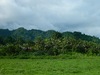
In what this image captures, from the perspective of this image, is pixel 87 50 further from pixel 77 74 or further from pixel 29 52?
pixel 77 74

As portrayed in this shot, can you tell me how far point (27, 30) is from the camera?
13750 centimetres

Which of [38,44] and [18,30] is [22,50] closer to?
[38,44]

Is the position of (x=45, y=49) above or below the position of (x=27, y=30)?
below

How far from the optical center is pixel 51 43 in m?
56.2

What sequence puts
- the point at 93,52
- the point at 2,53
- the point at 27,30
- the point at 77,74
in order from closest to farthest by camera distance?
the point at 77,74 → the point at 2,53 → the point at 93,52 → the point at 27,30

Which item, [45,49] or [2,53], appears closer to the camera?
[2,53]

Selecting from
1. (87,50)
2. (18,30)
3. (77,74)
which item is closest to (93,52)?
(87,50)

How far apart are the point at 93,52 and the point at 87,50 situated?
1.51 m

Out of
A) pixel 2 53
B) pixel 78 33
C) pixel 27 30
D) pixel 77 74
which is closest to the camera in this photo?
pixel 77 74

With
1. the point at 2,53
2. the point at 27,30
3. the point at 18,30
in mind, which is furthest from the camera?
the point at 27,30

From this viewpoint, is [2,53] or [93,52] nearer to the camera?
[2,53]

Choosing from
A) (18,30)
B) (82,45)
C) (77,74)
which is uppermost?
(18,30)

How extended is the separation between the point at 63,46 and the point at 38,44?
5.89 meters

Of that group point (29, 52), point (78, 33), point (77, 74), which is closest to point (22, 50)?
point (29, 52)
